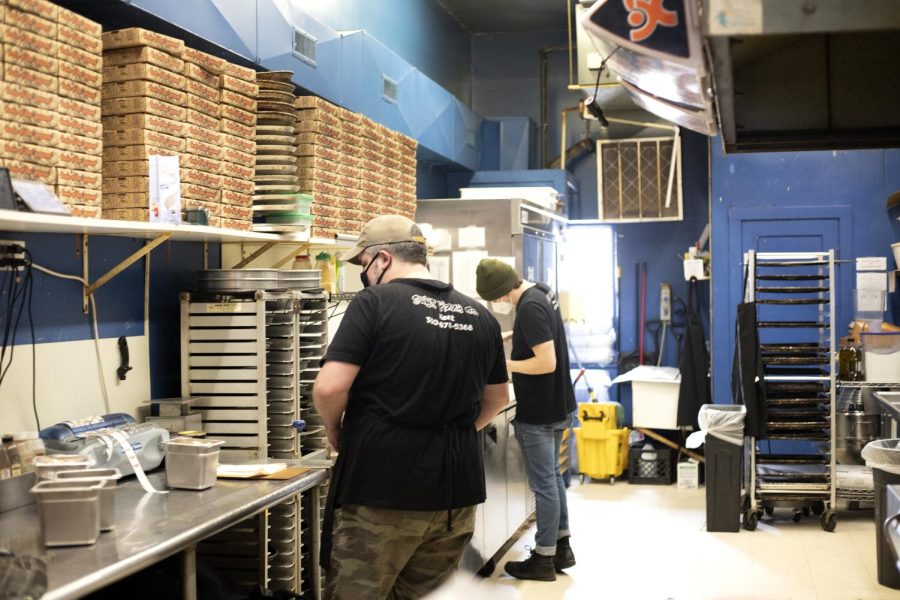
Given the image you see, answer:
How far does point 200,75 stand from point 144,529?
1.74 m

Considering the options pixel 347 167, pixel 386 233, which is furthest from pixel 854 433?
pixel 386 233

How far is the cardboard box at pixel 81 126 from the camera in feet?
9.89

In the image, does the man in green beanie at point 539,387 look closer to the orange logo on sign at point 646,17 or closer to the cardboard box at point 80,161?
the cardboard box at point 80,161

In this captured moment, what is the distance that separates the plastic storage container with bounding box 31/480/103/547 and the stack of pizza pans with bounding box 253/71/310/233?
5.98 feet

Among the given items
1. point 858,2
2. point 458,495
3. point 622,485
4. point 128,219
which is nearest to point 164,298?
point 128,219

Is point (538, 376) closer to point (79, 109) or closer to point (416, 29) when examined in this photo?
point (79, 109)

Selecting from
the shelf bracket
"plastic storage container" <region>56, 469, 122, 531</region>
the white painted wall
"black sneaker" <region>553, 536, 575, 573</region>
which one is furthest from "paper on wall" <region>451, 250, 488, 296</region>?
"plastic storage container" <region>56, 469, 122, 531</region>

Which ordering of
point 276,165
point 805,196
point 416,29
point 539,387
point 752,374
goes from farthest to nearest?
point 805,196 → point 416,29 → point 752,374 → point 539,387 → point 276,165

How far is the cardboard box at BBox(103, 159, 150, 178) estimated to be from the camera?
3.41 meters

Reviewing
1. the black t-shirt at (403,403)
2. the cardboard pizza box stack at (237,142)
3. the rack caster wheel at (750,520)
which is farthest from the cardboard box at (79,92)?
the rack caster wheel at (750,520)

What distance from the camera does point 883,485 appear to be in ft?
17.8

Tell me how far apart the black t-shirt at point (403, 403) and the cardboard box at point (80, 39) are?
1137 mm

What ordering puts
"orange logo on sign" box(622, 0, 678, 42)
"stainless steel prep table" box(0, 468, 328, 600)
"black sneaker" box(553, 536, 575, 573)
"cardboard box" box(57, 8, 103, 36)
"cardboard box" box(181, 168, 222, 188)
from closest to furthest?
1. "orange logo on sign" box(622, 0, 678, 42)
2. "stainless steel prep table" box(0, 468, 328, 600)
3. "cardboard box" box(57, 8, 103, 36)
4. "cardboard box" box(181, 168, 222, 188)
5. "black sneaker" box(553, 536, 575, 573)

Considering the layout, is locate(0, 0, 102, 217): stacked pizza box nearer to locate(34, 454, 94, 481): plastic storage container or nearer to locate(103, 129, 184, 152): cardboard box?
locate(103, 129, 184, 152): cardboard box
